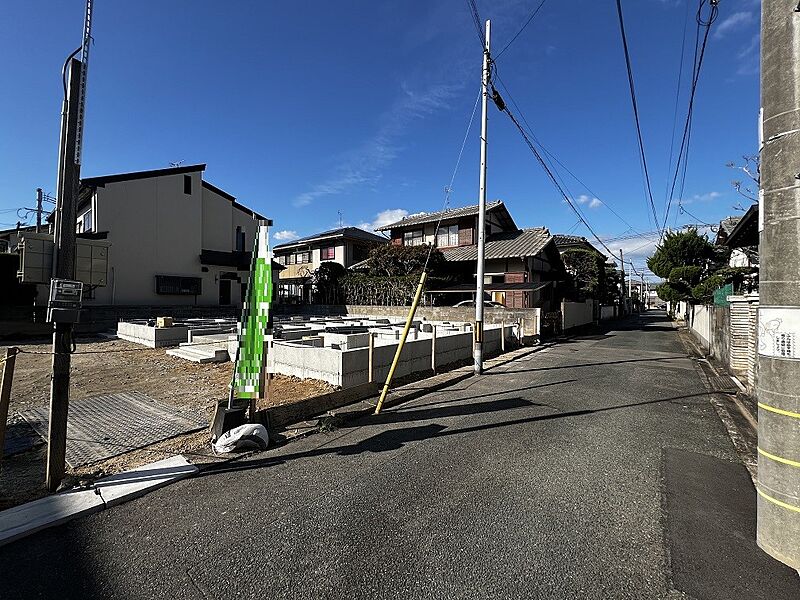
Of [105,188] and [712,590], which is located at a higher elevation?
[105,188]

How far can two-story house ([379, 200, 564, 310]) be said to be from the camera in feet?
66.0

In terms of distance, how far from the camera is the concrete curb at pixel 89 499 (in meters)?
2.87

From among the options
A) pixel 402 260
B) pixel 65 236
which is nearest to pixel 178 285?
pixel 402 260

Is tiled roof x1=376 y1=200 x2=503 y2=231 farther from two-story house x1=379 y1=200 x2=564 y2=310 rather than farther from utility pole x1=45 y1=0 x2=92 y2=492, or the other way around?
utility pole x1=45 y1=0 x2=92 y2=492

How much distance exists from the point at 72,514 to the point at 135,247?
21.7m

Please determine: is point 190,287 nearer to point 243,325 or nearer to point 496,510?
point 243,325

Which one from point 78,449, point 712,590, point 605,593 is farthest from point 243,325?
point 712,590

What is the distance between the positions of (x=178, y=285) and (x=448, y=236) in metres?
17.3

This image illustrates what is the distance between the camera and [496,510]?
128 inches

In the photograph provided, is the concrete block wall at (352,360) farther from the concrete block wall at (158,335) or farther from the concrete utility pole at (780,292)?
the concrete block wall at (158,335)

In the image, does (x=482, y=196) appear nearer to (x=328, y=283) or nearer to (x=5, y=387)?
(x=5, y=387)

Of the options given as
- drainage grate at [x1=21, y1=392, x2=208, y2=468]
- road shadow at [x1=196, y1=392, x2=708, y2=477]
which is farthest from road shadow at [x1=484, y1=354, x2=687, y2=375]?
drainage grate at [x1=21, y1=392, x2=208, y2=468]

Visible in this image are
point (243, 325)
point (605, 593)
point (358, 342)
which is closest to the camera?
point (605, 593)

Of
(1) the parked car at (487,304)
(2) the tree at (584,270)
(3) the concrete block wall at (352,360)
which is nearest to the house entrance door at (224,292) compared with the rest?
(1) the parked car at (487,304)
